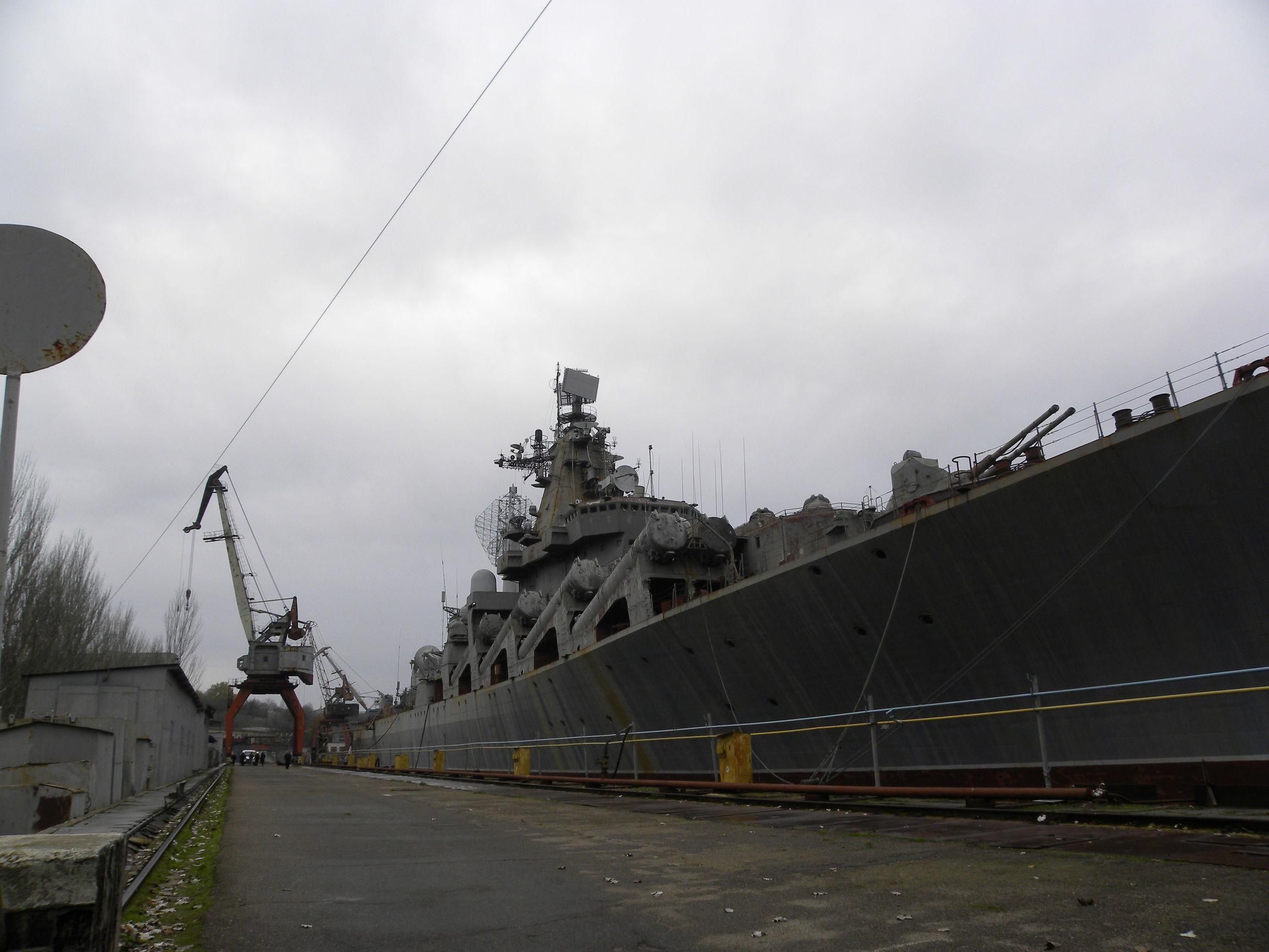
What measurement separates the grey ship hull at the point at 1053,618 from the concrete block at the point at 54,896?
764 cm

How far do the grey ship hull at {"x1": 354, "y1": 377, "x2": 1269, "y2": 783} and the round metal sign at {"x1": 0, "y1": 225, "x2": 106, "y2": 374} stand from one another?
8253 millimetres

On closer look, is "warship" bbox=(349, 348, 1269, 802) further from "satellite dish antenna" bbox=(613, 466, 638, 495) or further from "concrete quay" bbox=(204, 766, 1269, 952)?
"satellite dish antenna" bbox=(613, 466, 638, 495)

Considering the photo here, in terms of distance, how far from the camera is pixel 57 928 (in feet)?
8.90

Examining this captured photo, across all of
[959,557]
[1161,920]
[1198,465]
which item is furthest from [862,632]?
[1161,920]

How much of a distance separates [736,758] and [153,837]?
287 inches

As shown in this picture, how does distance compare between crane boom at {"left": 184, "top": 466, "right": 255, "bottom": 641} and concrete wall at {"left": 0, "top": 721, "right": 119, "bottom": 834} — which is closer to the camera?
concrete wall at {"left": 0, "top": 721, "right": 119, "bottom": 834}

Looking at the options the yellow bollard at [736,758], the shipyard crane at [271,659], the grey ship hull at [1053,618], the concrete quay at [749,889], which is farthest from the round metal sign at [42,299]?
the shipyard crane at [271,659]

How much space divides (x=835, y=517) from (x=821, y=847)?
37.8 feet

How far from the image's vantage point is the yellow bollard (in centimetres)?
1188

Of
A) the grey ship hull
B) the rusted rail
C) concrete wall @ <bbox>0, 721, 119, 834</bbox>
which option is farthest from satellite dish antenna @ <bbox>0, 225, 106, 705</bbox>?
the grey ship hull

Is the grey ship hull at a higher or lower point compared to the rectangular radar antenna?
lower

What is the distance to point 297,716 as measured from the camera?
61875mm

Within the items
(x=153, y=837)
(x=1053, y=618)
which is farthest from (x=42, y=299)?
(x=1053, y=618)

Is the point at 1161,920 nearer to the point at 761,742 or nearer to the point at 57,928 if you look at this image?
the point at 57,928
